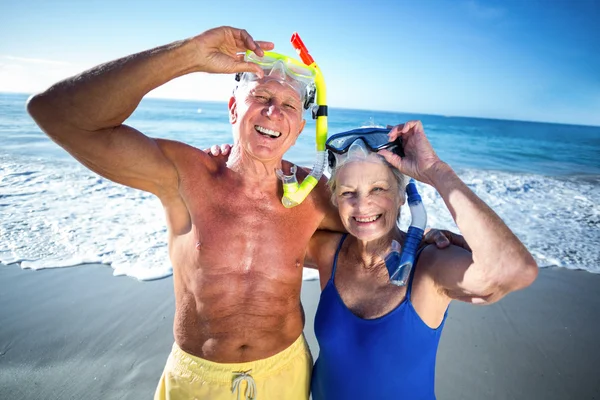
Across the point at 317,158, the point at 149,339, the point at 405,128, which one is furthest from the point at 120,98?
the point at 149,339

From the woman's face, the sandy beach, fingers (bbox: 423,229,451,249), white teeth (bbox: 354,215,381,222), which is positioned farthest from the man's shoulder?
the sandy beach

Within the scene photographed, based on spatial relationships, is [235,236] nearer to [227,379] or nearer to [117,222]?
[227,379]

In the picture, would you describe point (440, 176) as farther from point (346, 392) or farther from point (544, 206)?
point (544, 206)

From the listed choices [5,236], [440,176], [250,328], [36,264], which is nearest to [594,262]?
[440,176]

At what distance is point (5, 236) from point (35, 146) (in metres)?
10.5

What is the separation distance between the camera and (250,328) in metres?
2.12

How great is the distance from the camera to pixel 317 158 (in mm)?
2328

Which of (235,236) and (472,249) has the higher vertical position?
(472,249)

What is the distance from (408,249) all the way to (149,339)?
3084 mm

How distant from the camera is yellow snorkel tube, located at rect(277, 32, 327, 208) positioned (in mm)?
2258

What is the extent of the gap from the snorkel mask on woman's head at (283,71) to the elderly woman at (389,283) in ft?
1.86

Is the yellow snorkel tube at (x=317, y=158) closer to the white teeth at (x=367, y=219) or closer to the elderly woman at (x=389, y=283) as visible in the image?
the elderly woman at (x=389, y=283)

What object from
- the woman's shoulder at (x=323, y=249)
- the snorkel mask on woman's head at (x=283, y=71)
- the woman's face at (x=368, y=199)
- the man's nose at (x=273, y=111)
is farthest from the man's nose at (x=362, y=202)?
the snorkel mask on woman's head at (x=283, y=71)

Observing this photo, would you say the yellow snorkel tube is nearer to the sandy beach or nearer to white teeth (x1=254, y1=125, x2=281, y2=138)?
white teeth (x1=254, y1=125, x2=281, y2=138)
